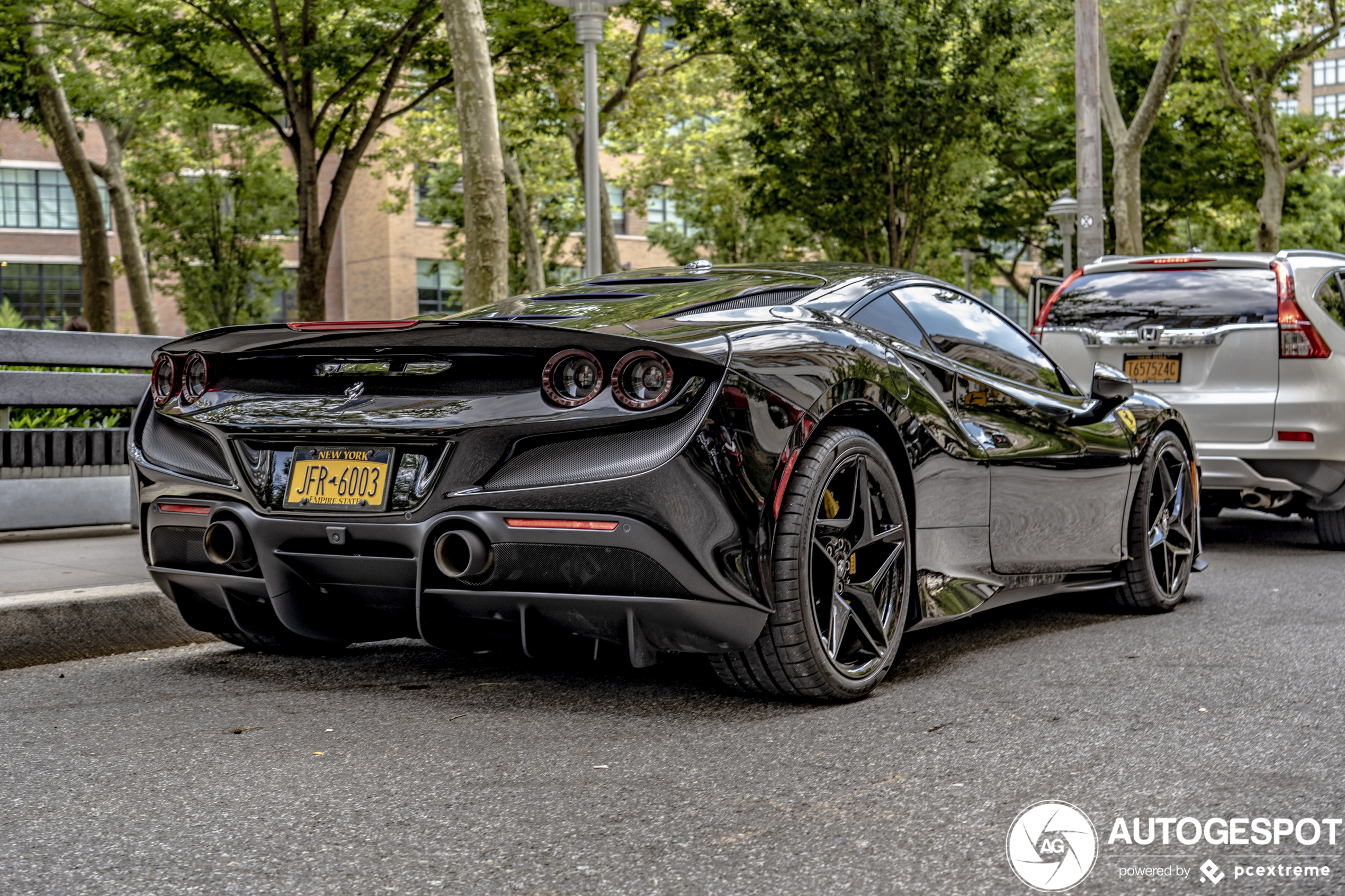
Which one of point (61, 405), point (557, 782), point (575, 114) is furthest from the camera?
point (575, 114)

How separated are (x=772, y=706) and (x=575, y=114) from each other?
20305 mm

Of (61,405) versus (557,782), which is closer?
(557,782)

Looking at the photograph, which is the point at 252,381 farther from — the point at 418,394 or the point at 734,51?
the point at 734,51

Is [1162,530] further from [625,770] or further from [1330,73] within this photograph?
[1330,73]

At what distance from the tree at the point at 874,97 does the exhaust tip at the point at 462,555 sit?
17.4 meters

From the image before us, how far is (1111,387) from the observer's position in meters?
5.55

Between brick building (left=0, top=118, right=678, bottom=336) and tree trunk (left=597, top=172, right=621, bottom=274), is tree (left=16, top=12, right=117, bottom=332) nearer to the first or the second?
tree trunk (left=597, top=172, right=621, bottom=274)

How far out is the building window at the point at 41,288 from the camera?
46.2 m

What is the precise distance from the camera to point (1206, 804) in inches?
117

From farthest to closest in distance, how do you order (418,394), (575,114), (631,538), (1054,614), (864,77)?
(575,114) < (864,77) < (1054,614) < (418,394) < (631,538)

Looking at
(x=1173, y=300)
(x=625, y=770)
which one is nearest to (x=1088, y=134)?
(x=1173, y=300)

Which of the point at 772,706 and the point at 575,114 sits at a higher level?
the point at 575,114

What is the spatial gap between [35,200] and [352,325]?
46996mm

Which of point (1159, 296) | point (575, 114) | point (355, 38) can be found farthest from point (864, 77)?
point (1159, 296)
